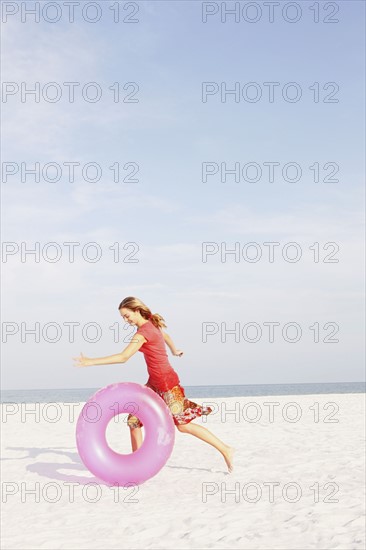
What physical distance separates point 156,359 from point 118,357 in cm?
49

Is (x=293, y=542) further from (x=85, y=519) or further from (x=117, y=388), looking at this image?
(x=117, y=388)

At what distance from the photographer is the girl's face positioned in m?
6.14

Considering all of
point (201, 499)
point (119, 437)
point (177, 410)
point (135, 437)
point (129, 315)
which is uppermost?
point (129, 315)

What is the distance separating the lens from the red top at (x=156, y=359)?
623cm

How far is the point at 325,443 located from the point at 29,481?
165 inches

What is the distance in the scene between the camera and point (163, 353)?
6.29m

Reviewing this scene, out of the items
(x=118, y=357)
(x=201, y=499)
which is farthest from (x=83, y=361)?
(x=201, y=499)

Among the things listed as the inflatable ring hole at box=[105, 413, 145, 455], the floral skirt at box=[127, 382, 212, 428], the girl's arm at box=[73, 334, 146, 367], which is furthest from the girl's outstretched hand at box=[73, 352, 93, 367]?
the inflatable ring hole at box=[105, 413, 145, 455]

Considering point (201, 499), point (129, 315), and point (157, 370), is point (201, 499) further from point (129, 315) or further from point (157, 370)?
point (129, 315)

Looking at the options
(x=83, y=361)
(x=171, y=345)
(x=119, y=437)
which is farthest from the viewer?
(x=119, y=437)

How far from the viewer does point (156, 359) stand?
6.26m

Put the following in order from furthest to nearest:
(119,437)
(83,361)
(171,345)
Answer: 1. (119,437)
2. (171,345)
3. (83,361)

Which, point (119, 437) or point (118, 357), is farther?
point (119, 437)

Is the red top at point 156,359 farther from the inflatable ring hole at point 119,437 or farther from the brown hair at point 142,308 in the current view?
the inflatable ring hole at point 119,437
